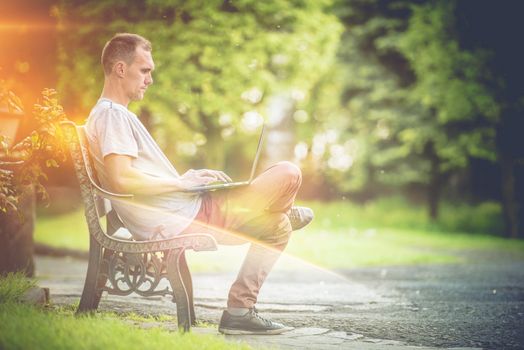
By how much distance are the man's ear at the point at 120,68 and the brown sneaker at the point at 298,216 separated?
1.48 metres

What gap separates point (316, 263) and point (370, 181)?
2004cm

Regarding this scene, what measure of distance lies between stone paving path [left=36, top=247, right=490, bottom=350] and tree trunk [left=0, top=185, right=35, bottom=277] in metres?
0.43

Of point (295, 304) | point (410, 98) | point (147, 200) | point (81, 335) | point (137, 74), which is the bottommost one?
point (81, 335)

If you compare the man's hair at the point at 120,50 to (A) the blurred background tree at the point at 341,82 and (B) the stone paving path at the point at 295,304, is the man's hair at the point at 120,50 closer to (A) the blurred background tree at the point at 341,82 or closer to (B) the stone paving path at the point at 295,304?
(B) the stone paving path at the point at 295,304

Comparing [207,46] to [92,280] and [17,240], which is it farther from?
[92,280]

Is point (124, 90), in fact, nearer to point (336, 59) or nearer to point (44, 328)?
point (44, 328)

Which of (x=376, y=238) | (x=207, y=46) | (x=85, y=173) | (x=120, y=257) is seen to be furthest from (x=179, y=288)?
(x=376, y=238)

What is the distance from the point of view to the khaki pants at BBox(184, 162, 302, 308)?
425 cm

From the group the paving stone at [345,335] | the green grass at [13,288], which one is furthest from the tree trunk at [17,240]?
the paving stone at [345,335]

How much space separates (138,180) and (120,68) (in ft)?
2.60

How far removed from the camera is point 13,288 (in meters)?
4.85

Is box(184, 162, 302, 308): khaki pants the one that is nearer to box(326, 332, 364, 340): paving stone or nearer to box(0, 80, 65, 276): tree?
box(326, 332, 364, 340): paving stone

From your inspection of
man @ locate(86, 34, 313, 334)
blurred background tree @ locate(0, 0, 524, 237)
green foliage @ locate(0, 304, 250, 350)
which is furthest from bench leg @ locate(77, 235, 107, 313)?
blurred background tree @ locate(0, 0, 524, 237)

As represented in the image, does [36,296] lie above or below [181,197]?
below
